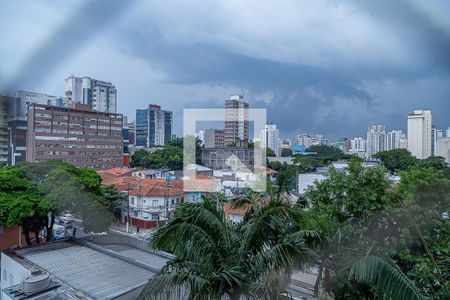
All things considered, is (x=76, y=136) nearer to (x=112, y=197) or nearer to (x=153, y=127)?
(x=112, y=197)

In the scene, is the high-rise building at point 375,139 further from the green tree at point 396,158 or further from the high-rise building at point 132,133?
the high-rise building at point 132,133

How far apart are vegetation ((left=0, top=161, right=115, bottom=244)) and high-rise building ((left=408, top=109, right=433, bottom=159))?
555 inches

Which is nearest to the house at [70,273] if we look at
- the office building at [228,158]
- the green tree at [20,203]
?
the green tree at [20,203]

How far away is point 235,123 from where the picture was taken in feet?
64.7

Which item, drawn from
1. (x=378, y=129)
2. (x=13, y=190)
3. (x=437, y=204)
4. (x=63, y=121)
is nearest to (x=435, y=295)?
(x=437, y=204)

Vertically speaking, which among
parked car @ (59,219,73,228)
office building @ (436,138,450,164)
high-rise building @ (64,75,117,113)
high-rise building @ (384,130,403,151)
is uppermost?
high-rise building @ (64,75,117,113)

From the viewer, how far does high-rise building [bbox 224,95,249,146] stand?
717 inches

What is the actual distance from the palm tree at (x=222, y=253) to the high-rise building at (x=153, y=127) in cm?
4071

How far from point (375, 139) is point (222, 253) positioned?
35926mm

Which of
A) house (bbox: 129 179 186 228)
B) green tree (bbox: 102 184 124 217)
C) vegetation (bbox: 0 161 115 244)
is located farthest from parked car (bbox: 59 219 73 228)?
vegetation (bbox: 0 161 115 244)

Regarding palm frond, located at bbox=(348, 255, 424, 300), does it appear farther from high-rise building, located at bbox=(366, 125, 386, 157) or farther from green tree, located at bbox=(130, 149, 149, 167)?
high-rise building, located at bbox=(366, 125, 386, 157)

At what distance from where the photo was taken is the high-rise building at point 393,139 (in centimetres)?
3016

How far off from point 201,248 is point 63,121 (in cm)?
2483
